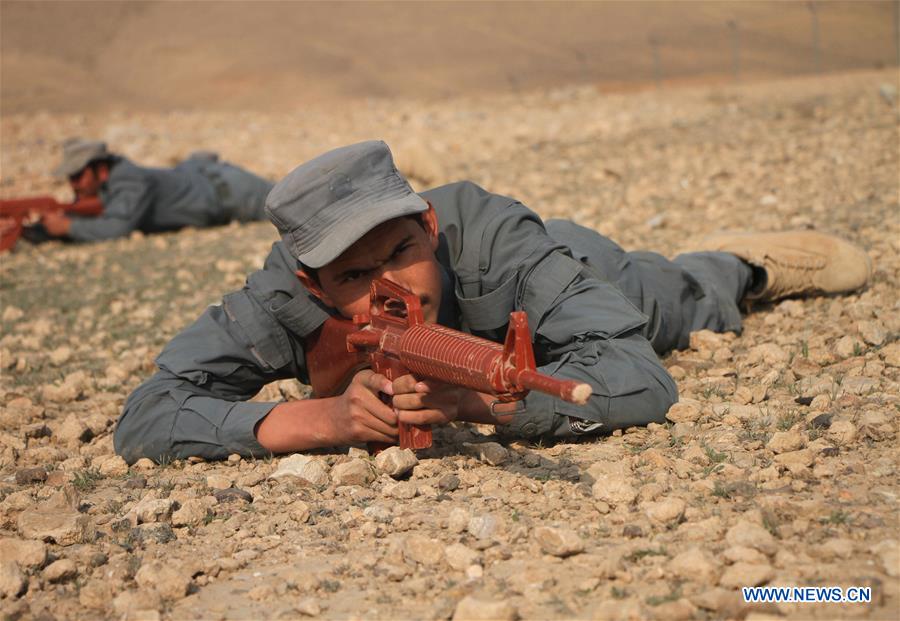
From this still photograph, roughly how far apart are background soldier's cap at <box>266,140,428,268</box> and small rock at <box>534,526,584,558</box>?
90 cm

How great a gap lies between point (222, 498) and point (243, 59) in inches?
877

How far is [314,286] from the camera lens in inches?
114

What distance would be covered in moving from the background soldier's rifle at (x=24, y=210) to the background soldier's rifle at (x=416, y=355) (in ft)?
21.5

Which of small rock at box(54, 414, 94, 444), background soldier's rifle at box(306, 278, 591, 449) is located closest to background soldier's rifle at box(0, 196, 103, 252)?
small rock at box(54, 414, 94, 444)

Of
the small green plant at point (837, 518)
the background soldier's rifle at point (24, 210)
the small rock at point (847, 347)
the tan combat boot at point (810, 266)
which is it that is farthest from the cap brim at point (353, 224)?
the background soldier's rifle at point (24, 210)

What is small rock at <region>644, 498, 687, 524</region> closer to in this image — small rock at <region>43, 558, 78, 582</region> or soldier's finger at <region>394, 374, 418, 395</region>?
soldier's finger at <region>394, 374, 418, 395</region>

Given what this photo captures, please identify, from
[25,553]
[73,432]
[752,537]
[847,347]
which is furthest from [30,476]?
[847,347]

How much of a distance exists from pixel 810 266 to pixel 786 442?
173cm

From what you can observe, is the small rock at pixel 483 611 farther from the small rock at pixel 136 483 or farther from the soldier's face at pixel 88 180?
the soldier's face at pixel 88 180

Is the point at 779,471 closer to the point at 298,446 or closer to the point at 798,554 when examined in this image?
the point at 798,554

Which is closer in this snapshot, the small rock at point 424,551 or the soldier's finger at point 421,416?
the small rock at point 424,551

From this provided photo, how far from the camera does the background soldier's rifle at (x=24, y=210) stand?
8758 millimetres

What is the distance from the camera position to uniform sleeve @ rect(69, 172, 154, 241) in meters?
8.83

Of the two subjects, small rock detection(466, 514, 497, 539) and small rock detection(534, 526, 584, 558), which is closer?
small rock detection(534, 526, 584, 558)
